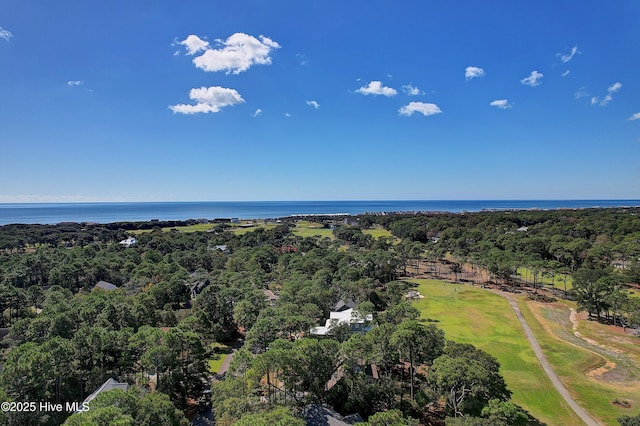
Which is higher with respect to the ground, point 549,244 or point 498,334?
point 549,244

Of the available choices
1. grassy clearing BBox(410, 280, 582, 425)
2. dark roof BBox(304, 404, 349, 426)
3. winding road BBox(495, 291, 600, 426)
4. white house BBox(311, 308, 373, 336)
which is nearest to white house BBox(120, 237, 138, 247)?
grassy clearing BBox(410, 280, 582, 425)

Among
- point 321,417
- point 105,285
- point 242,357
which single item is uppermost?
point 242,357

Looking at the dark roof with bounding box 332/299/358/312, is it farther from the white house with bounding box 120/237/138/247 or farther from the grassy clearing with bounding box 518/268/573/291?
the white house with bounding box 120/237/138/247

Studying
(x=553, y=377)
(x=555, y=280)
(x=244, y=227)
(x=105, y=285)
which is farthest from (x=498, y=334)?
(x=244, y=227)

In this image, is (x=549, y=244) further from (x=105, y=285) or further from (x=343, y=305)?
(x=105, y=285)

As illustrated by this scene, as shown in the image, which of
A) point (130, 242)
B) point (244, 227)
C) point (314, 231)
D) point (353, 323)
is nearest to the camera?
point (353, 323)

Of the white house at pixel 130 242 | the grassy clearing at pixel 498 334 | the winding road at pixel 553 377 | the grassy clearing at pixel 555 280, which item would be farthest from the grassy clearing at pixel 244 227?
the winding road at pixel 553 377

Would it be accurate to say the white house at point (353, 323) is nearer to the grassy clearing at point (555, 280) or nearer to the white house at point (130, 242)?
the grassy clearing at point (555, 280)

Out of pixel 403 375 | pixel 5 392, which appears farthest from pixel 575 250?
pixel 5 392
